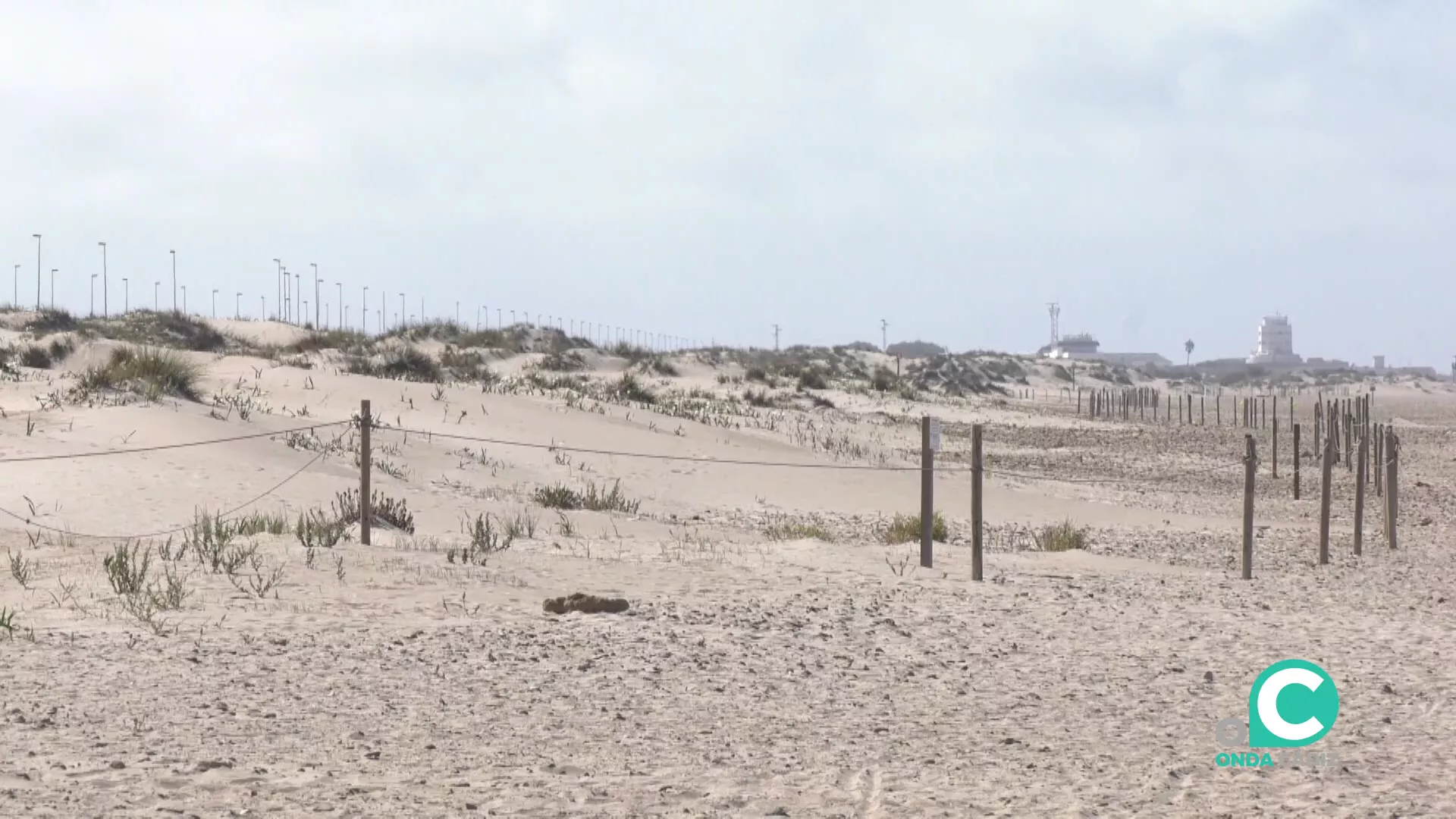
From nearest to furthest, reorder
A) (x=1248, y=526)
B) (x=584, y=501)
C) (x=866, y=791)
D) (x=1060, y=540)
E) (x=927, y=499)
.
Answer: (x=866, y=791) → (x=927, y=499) → (x=1248, y=526) → (x=1060, y=540) → (x=584, y=501)

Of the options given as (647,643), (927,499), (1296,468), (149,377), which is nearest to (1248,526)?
(927,499)

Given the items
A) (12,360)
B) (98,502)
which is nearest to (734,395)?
(12,360)

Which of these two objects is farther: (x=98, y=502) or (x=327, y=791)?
(x=98, y=502)

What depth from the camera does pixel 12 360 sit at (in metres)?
32.4

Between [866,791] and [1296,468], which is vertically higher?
[1296,468]

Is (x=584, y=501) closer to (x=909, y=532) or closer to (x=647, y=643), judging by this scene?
(x=909, y=532)

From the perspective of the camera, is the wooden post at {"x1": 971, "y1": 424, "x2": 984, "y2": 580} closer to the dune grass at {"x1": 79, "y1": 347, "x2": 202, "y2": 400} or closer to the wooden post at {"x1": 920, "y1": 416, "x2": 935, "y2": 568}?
the wooden post at {"x1": 920, "y1": 416, "x2": 935, "y2": 568}

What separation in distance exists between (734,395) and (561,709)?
3846 cm

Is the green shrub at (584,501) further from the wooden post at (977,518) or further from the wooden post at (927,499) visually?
the wooden post at (977,518)

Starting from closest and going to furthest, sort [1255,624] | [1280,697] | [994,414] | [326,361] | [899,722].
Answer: [899,722]
[1280,697]
[1255,624]
[326,361]
[994,414]

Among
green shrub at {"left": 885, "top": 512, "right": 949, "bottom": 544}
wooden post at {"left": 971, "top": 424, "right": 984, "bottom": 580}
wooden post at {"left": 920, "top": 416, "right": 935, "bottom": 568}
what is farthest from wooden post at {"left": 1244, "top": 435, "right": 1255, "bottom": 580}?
green shrub at {"left": 885, "top": 512, "right": 949, "bottom": 544}

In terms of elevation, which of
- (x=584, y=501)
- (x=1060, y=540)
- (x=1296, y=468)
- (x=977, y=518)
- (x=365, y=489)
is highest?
(x=365, y=489)

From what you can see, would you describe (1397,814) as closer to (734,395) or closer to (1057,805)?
(1057,805)

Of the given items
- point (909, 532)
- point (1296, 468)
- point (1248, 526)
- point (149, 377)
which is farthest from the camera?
point (1296, 468)
